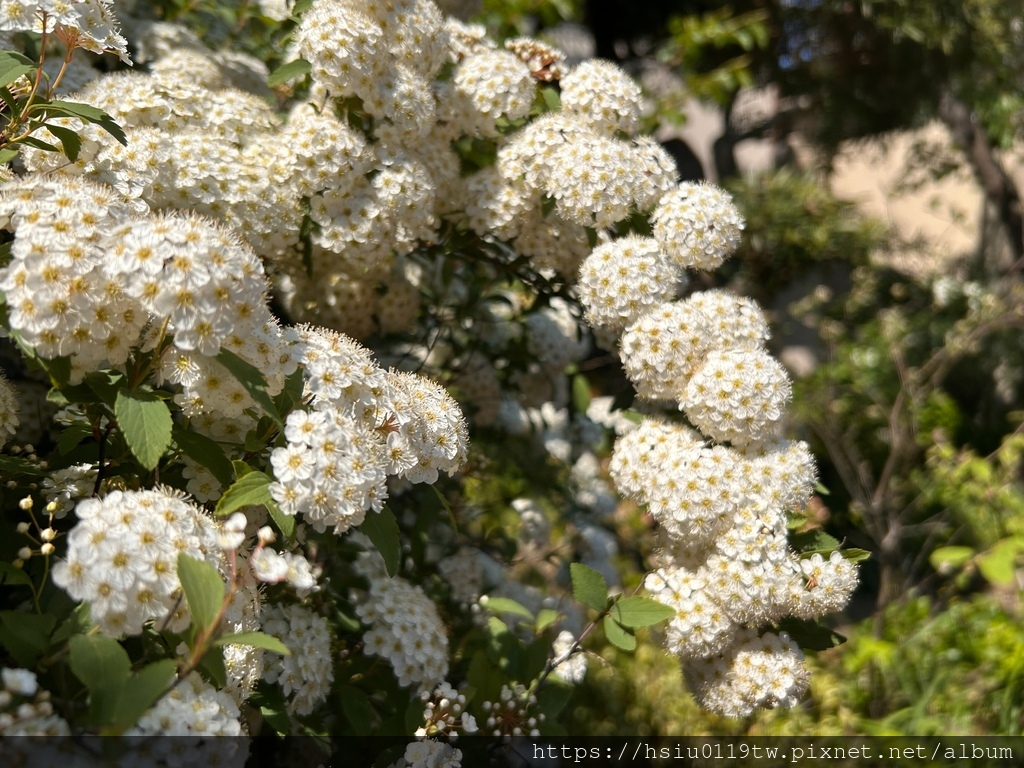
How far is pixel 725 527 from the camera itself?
5.91 ft

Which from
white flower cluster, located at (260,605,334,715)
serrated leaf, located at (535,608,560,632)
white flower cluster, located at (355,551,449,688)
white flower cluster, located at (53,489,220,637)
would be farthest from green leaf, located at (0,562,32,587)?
serrated leaf, located at (535,608,560,632)

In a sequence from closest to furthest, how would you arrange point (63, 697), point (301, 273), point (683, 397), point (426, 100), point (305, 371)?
point (63, 697) < point (305, 371) < point (683, 397) < point (426, 100) < point (301, 273)

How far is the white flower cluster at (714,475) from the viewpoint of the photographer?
1.77 meters

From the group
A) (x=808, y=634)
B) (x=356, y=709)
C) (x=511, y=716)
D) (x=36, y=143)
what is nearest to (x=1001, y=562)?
(x=808, y=634)

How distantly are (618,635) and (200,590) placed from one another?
90 centimetres

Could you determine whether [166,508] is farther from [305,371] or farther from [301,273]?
[301,273]

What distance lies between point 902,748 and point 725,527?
2036 mm

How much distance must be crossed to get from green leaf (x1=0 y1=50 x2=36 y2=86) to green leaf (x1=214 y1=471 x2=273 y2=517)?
A: 79cm

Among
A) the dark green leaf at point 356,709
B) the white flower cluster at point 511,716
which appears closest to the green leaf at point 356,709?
the dark green leaf at point 356,709

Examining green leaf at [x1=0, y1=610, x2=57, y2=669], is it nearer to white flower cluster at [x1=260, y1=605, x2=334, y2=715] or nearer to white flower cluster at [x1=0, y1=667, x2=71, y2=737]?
white flower cluster at [x1=0, y1=667, x2=71, y2=737]

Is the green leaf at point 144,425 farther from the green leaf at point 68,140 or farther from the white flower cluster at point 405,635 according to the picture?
the white flower cluster at point 405,635

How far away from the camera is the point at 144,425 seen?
1356mm

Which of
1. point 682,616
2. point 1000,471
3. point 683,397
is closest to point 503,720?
point 682,616

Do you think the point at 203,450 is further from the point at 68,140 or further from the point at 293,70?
the point at 293,70
